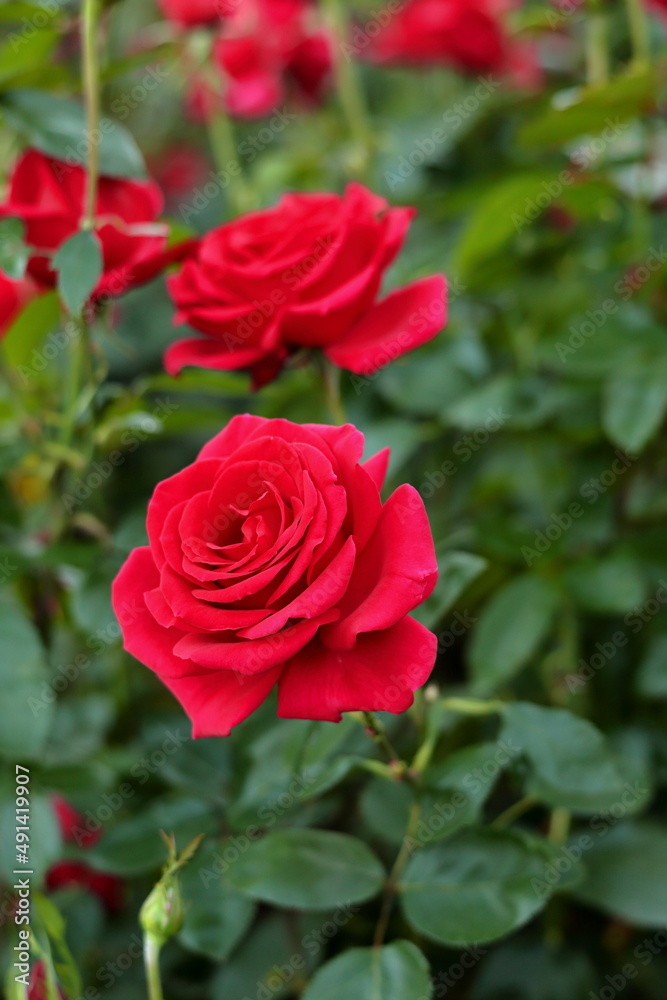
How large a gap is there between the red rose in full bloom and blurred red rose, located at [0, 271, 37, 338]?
145mm

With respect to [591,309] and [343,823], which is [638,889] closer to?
[343,823]

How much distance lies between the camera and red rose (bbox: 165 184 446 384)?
0.54m

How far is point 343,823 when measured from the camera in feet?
2.53

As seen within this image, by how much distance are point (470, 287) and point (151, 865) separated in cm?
60

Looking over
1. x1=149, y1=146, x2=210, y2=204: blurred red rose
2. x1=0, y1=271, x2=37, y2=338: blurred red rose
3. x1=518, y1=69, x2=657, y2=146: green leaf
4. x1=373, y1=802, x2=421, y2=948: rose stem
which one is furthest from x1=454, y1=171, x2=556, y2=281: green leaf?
x1=149, y1=146, x2=210, y2=204: blurred red rose

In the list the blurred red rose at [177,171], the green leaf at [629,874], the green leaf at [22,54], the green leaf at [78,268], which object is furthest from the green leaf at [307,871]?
the blurred red rose at [177,171]

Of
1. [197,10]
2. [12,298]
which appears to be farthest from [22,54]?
[197,10]

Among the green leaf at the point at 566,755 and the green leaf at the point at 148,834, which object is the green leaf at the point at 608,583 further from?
the green leaf at the point at 148,834

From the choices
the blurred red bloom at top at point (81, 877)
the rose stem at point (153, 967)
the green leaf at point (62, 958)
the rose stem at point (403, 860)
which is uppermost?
the rose stem at point (153, 967)

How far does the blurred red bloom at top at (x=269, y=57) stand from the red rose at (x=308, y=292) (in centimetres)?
76

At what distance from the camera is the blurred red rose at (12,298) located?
79 centimetres

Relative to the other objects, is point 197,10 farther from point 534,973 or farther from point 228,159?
point 534,973

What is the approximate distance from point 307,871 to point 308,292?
13.5 inches

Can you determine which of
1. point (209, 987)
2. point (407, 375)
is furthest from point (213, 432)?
point (209, 987)
